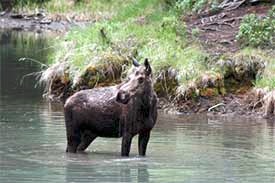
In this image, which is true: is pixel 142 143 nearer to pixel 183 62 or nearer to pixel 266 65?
pixel 183 62

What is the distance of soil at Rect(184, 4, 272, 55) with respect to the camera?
67.4 ft

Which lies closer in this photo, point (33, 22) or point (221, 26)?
point (221, 26)

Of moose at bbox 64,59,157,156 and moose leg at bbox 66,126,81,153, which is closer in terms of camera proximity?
moose at bbox 64,59,157,156

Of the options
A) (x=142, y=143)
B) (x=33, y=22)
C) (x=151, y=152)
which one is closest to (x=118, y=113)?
(x=142, y=143)

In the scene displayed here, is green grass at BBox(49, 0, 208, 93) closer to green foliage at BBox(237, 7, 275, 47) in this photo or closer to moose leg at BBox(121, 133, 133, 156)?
green foliage at BBox(237, 7, 275, 47)

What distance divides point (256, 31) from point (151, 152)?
758cm

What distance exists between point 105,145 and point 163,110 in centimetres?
391

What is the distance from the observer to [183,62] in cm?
1894

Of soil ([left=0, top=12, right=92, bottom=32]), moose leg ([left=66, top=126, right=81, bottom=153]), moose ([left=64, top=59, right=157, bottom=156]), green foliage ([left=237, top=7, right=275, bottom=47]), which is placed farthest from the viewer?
soil ([left=0, top=12, right=92, bottom=32])

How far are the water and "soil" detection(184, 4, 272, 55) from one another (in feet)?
10.1

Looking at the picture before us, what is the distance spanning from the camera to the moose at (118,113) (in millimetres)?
12844

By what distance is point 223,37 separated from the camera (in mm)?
21344

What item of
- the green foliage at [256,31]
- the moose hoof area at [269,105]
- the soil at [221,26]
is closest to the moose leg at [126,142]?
the moose hoof area at [269,105]

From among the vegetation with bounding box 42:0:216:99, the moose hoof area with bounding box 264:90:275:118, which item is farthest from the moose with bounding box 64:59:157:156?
the vegetation with bounding box 42:0:216:99
